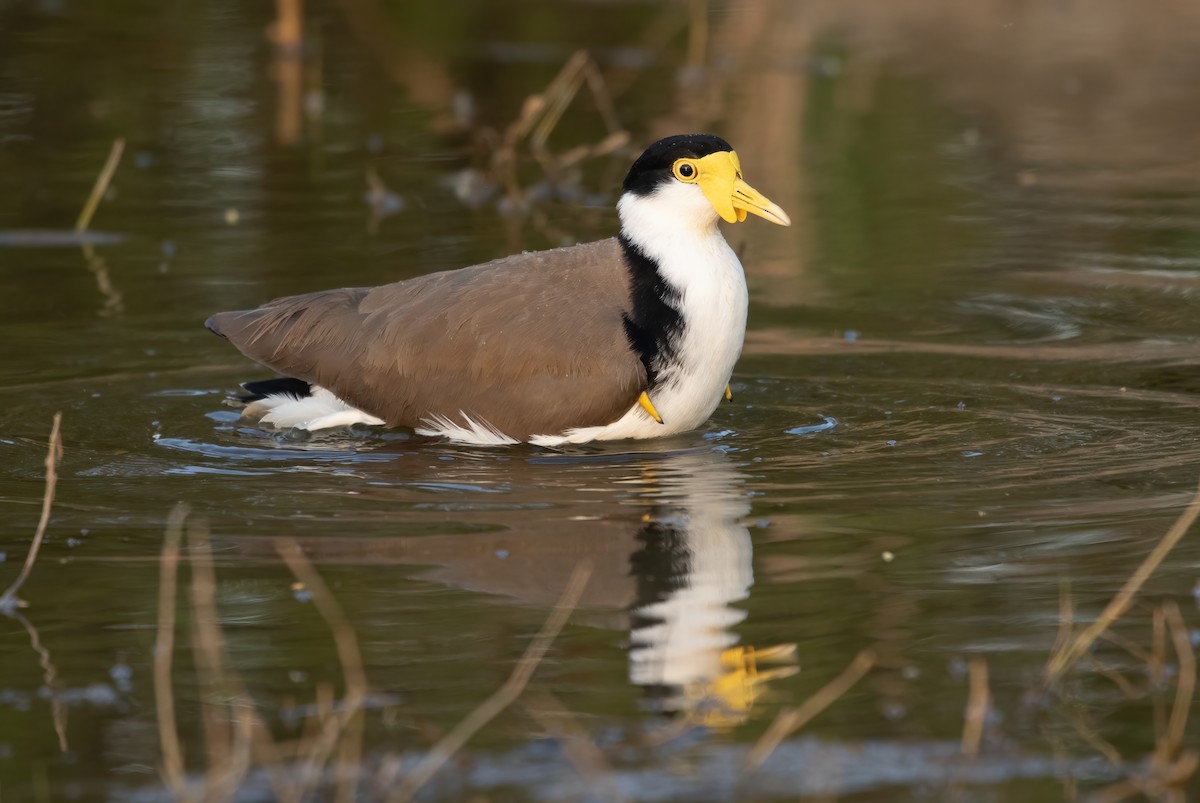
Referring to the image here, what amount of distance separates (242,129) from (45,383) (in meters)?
5.90

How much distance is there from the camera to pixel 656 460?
725cm

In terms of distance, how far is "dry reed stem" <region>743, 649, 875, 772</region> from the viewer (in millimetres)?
4391

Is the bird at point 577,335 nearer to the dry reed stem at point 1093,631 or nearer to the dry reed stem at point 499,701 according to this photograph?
the dry reed stem at point 499,701

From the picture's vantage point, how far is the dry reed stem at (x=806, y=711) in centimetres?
439

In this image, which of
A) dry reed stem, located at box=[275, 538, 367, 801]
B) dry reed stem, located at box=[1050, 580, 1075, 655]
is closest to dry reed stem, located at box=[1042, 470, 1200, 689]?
dry reed stem, located at box=[1050, 580, 1075, 655]

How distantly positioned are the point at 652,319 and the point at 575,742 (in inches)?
121

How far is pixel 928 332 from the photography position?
8.96m

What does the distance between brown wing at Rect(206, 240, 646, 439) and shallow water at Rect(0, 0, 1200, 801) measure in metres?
0.18

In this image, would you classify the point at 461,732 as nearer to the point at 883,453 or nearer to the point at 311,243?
the point at 883,453

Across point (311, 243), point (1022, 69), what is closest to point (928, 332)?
point (311, 243)

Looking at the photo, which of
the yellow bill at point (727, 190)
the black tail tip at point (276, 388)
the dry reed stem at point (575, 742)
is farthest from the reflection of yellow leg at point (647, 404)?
the dry reed stem at point (575, 742)

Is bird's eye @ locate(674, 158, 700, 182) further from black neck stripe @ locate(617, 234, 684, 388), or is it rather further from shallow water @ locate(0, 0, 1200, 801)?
shallow water @ locate(0, 0, 1200, 801)

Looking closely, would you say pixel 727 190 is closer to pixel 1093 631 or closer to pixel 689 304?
pixel 689 304

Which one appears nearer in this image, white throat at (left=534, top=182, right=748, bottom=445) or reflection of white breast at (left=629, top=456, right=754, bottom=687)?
reflection of white breast at (left=629, top=456, right=754, bottom=687)
